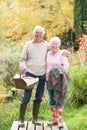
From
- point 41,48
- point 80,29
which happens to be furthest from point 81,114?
point 80,29

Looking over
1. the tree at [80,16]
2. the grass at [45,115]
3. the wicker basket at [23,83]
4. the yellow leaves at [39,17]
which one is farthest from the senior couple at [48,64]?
the yellow leaves at [39,17]

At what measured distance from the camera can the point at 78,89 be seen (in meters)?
9.57

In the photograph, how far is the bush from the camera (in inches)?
374

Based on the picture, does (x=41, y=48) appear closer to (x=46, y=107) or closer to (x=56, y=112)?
(x=56, y=112)

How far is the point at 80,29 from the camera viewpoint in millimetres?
19453

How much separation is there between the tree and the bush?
32.9ft

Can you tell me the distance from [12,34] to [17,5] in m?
1.60

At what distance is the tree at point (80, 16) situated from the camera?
19641 mm

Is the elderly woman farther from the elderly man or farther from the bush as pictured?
the bush

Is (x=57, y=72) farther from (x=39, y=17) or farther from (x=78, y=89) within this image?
(x=39, y=17)

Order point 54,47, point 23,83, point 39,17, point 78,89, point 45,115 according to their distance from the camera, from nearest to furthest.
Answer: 1. point 23,83
2. point 54,47
3. point 45,115
4. point 78,89
5. point 39,17

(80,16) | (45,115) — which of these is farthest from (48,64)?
(80,16)

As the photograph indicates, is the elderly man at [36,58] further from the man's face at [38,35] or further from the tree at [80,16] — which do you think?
the tree at [80,16]

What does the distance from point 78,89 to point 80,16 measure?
35.7ft
